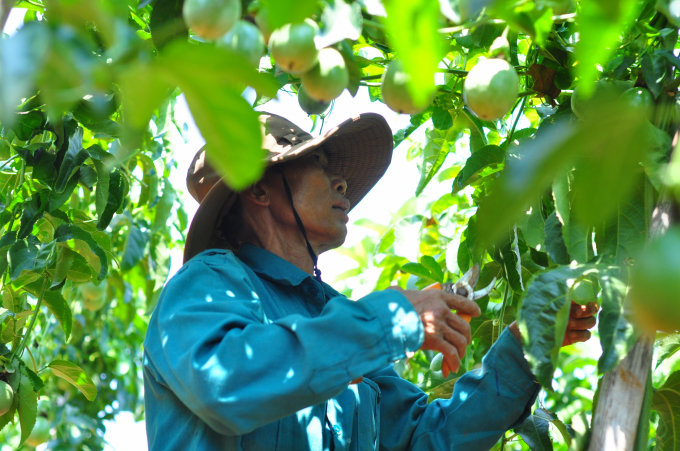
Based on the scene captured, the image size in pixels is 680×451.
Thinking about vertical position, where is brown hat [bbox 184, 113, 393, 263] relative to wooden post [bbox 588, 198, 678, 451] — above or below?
above

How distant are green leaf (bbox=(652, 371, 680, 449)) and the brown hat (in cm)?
97

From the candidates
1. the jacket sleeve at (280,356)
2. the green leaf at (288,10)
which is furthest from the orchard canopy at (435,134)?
the jacket sleeve at (280,356)

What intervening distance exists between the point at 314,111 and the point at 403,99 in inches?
18.8

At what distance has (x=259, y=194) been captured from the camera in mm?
1920

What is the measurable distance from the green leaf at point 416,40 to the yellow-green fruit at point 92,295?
3.21 m

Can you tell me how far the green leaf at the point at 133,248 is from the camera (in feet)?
9.62

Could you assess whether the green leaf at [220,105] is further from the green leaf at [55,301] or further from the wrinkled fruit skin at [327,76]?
the green leaf at [55,301]

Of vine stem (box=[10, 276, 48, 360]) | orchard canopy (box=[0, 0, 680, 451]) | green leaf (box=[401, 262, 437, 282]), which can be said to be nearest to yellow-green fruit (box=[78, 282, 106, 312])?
orchard canopy (box=[0, 0, 680, 451])

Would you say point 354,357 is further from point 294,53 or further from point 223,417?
point 294,53

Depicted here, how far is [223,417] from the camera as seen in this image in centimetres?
110

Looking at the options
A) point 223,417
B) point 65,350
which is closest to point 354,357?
point 223,417

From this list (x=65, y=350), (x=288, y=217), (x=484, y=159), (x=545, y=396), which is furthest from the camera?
(x=65, y=350)

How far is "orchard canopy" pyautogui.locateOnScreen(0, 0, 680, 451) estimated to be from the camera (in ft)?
1.45

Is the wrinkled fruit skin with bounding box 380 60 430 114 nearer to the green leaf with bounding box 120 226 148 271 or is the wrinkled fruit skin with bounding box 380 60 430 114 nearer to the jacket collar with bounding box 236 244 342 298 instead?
the jacket collar with bounding box 236 244 342 298
